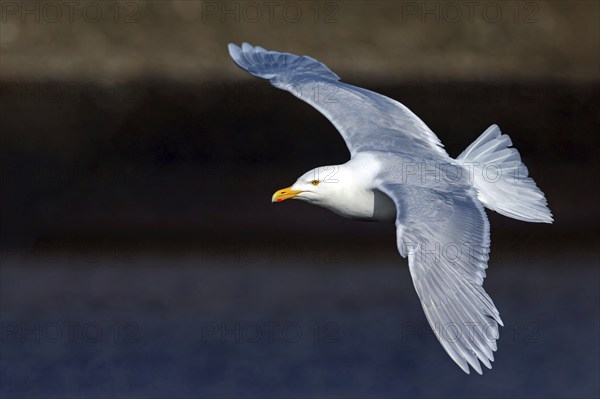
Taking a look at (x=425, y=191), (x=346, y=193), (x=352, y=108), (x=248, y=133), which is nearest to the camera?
(x=425, y=191)

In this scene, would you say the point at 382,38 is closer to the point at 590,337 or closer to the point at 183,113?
the point at 183,113

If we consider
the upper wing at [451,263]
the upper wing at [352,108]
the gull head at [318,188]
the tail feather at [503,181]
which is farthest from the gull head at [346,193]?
the tail feather at [503,181]

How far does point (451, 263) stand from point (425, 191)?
55 centimetres

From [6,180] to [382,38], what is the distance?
3420 millimetres

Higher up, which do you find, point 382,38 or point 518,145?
point 382,38

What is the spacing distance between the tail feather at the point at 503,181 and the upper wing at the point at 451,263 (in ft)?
1.44

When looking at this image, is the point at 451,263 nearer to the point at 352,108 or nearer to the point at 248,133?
the point at 352,108

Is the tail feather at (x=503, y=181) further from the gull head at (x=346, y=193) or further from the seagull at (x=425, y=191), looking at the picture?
the gull head at (x=346, y=193)

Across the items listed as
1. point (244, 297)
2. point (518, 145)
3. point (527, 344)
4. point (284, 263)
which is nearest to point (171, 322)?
point (244, 297)

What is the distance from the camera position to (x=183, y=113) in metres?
12.0

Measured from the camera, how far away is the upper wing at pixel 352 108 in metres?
7.71

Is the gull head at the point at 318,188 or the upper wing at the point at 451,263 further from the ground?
the gull head at the point at 318,188

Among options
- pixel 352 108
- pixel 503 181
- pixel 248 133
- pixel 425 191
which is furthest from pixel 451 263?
pixel 248 133

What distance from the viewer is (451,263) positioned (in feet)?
21.0
